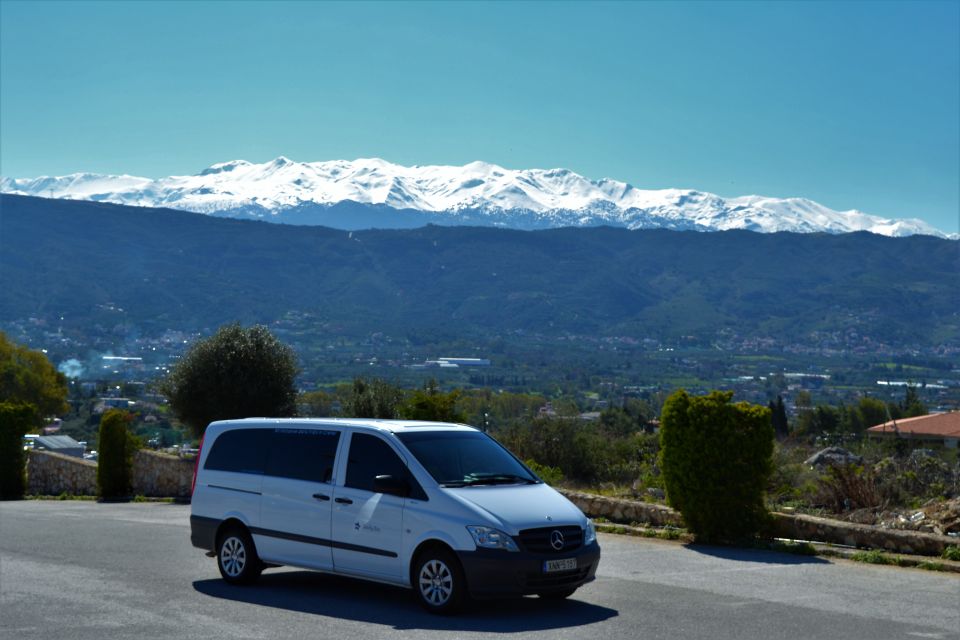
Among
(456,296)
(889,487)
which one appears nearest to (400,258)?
(456,296)

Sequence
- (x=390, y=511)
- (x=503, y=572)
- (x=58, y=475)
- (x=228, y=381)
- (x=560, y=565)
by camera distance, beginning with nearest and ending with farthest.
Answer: (x=503, y=572), (x=560, y=565), (x=390, y=511), (x=228, y=381), (x=58, y=475)

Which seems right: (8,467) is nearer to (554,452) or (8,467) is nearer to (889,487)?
(554,452)

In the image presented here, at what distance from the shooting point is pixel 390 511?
10469 mm

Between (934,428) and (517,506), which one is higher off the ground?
(934,428)

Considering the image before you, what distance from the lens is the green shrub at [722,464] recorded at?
45.6 feet

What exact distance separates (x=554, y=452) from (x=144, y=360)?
90044 mm

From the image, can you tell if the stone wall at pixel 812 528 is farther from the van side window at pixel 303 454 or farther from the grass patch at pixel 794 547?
the van side window at pixel 303 454

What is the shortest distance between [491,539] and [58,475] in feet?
73.6

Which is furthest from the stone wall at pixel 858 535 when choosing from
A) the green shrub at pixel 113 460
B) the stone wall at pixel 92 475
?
the green shrub at pixel 113 460

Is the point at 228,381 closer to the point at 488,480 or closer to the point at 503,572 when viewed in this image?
the point at 488,480

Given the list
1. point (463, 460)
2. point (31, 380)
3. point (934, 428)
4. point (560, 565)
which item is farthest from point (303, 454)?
point (31, 380)

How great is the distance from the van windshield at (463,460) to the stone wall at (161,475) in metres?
15.0

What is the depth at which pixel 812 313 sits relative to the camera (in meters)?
142

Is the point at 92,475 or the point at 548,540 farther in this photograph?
the point at 92,475
